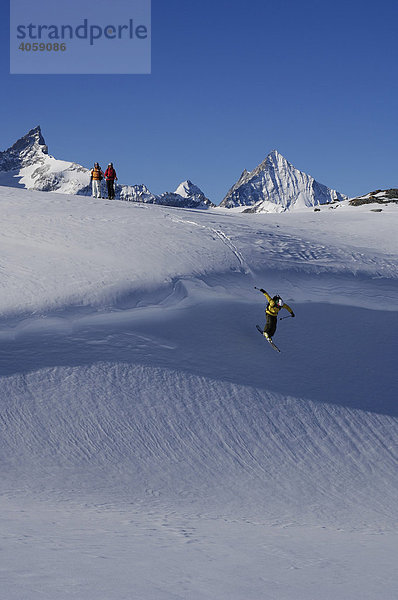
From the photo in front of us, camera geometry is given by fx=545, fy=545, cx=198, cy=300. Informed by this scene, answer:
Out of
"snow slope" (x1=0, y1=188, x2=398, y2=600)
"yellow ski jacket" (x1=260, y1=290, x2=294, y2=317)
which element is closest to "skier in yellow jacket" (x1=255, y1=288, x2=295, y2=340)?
"yellow ski jacket" (x1=260, y1=290, x2=294, y2=317)

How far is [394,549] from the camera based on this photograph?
6.90 meters

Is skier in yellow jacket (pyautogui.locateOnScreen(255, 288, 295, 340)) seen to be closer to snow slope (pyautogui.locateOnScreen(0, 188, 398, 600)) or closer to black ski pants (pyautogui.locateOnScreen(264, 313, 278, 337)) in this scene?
black ski pants (pyautogui.locateOnScreen(264, 313, 278, 337))

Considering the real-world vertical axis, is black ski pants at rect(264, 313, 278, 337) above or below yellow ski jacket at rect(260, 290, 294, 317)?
below

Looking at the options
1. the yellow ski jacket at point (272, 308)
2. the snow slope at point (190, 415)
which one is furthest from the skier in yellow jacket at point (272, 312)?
the snow slope at point (190, 415)

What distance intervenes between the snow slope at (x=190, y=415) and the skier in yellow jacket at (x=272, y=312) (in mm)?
431

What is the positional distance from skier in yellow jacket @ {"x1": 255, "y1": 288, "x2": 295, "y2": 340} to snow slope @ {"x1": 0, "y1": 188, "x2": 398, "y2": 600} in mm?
431

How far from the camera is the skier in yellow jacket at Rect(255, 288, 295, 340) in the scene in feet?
37.1

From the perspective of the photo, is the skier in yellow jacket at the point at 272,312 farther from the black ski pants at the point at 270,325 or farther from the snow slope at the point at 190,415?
the snow slope at the point at 190,415

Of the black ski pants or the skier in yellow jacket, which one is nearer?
the skier in yellow jacket

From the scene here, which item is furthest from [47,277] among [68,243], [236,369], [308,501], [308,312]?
[308,501]

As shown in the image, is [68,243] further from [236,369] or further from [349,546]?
[349,546]

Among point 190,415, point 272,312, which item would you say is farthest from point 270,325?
point 190,415

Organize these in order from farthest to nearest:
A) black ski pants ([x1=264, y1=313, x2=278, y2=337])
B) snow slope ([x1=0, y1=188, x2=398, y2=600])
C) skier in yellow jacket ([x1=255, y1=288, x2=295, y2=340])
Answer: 1. black ski pants ([x1=264, y1=313, x2=278, y2=337])
2. skier in yellow jacket ([x1=255, y1=288, x2=295, y2=340])
3. snow slope ([x1=0, y1=188, x2=398, y2=600])

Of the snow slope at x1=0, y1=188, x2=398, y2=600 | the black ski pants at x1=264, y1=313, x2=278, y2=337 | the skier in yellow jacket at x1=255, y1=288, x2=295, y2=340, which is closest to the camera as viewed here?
the snow slope at x1=0, y1=188, x2=398, y2=600
